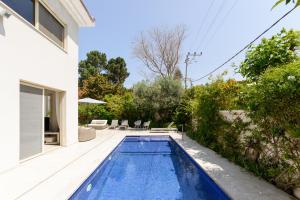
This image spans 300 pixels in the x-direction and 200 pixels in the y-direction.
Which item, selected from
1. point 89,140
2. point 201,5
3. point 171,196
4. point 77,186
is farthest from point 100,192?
point 201,5

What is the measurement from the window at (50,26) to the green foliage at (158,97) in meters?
10.9

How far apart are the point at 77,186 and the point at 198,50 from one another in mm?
27040

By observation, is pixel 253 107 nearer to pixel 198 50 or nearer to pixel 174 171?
pixel 174 171

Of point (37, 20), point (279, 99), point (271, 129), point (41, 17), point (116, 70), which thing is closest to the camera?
point (279, 99)

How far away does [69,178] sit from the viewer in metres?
5.86

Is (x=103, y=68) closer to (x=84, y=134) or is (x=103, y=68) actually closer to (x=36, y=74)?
(x=84, y=134)

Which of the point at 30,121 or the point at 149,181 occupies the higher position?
the point at 30,121

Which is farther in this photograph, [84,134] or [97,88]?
[97,88]

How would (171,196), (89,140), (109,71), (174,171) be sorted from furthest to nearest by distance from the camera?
(109,71) → (89,140) → (174,171) → (171,196)

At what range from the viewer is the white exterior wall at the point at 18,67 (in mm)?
6137

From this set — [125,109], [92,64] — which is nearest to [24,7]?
[125,109]

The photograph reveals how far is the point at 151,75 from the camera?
103ft

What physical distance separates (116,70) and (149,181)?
38.3 metres

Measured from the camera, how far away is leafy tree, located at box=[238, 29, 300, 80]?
7.17m
